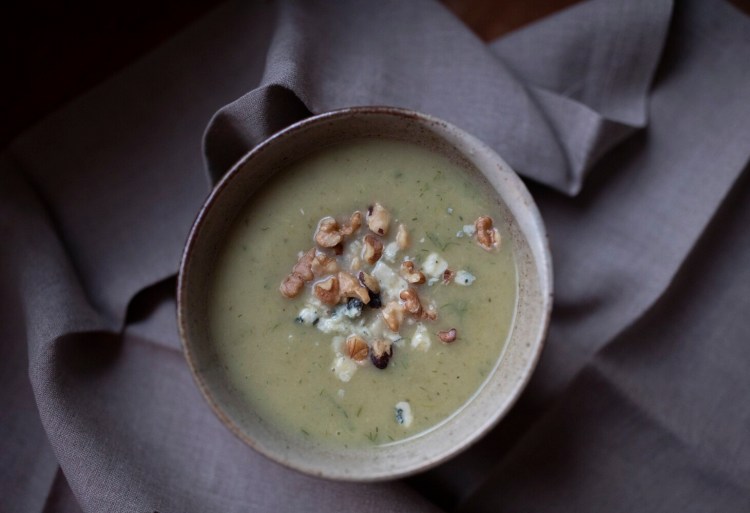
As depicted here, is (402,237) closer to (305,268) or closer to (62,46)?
(305,268)

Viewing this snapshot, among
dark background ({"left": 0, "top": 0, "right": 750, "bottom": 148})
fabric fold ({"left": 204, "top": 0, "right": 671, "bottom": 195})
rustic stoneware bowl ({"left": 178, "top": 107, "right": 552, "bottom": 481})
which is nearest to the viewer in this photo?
rustic stoneware bowl ({"left": 178, "top": 107, "right": 552, "bottom": 481})

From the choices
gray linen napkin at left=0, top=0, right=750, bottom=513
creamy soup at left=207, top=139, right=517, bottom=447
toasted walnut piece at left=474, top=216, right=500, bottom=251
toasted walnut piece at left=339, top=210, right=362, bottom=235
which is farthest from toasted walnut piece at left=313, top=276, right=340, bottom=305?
gray linen napkin at left=0, top=0, right=750, bottom=513

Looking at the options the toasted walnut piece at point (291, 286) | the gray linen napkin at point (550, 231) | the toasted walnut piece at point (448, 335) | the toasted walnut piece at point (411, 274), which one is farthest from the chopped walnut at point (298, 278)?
the gray linen napkin at point (550, 231)

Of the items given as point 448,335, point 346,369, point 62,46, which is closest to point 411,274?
point 448,335

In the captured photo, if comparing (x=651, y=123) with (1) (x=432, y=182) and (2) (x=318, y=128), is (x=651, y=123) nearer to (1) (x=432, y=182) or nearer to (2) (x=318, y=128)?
(1) (x=432, y=182)

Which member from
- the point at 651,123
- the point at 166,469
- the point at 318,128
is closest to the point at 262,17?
the point at 318,128

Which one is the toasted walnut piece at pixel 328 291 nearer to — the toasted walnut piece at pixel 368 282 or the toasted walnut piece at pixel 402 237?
the toasted walnut piece at pixel 368 282

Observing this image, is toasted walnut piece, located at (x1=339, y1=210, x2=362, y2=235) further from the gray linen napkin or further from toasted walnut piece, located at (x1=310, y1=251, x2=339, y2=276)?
the gray linen napkin
